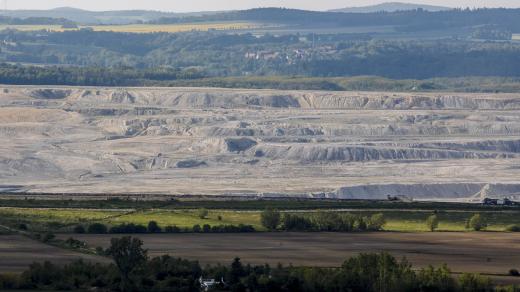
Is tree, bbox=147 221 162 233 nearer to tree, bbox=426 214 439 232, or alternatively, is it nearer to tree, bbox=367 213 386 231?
tree, bbox=367 213 386 231

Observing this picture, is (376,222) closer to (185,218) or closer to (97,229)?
(185,218)

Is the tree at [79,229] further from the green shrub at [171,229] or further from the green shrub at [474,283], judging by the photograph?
the green shrub at [474,283]

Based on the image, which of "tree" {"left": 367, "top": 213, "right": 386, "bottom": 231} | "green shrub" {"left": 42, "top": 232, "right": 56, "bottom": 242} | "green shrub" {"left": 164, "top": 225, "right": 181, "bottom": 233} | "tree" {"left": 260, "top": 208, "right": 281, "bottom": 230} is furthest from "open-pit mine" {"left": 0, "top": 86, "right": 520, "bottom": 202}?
"green shrub" {"left": 42, "top": 232, "right": 56, "bottom": 242}

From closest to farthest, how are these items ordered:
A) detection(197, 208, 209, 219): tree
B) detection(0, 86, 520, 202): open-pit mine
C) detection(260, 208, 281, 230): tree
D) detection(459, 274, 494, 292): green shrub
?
detection(459, 274, 494, 292): green shrub
detection(260, 208, 281, 230): tree
detection(197, 208, 209, 219): tree
detection(0, 86, 520, 202): open-pit mine

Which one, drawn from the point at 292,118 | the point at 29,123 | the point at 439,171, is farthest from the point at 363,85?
the point at 439,171

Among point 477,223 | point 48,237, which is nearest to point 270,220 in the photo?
point 477,223

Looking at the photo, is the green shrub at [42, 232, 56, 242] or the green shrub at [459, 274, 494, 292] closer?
the green shrub at [459, 274, 494, 292]

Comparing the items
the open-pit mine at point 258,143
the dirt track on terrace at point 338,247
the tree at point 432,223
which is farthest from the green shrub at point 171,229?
the open-pit mine at point 258,143

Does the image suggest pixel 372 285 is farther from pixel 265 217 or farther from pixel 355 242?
pixel 265 217
